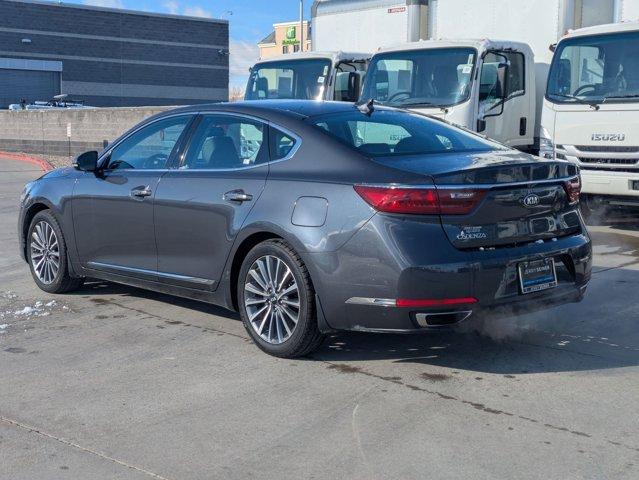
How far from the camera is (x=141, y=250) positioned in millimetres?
6770

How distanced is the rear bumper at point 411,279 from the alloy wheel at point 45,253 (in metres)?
3.30

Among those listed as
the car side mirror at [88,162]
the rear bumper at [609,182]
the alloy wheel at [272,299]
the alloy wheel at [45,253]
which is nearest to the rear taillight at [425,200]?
the alloy wheel at [272,299]

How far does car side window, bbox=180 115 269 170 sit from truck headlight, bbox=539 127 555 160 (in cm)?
639

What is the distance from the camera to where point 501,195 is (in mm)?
5258

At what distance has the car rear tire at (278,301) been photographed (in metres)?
5.52

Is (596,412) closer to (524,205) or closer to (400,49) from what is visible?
(524,205)

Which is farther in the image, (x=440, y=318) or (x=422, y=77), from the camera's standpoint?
(x=422, y=77)

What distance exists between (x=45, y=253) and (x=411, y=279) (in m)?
4.08

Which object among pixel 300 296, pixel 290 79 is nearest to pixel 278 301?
pixel 300 296

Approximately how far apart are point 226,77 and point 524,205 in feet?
230

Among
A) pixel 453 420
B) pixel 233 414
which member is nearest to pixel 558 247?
pixel 453 420

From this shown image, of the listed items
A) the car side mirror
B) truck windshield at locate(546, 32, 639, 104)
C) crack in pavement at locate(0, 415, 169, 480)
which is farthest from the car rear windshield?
truck windshield at locate(546, 32, 639, 104)

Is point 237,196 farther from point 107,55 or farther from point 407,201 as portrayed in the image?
point 107,55

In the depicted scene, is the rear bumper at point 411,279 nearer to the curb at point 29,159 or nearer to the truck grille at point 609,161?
the truck grille at point 609,161
